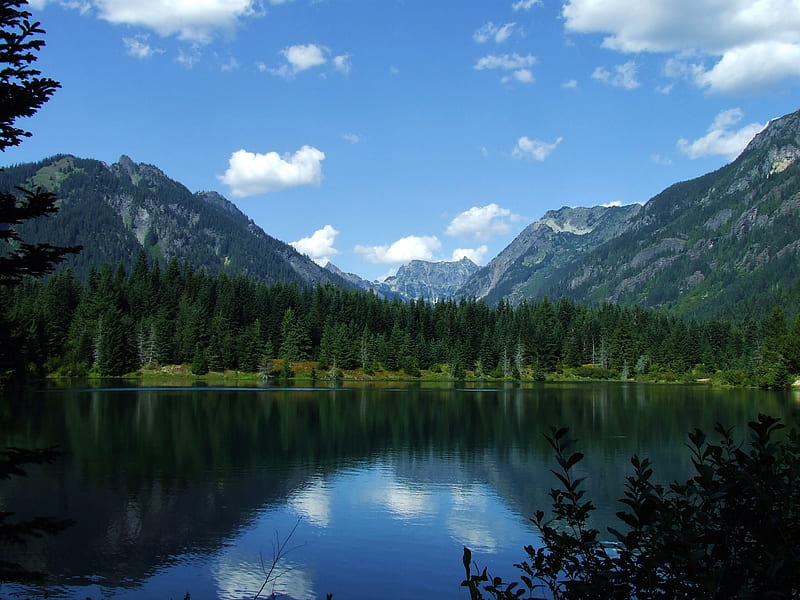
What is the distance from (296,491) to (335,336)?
127603mm

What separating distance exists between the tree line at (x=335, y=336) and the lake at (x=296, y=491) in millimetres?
71657

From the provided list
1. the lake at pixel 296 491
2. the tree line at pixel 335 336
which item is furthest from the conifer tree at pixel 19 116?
the tree line at pixel 335 336

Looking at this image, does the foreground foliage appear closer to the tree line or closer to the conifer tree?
the conifer tree

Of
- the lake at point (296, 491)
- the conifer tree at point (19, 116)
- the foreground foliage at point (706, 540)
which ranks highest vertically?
→ the conifer tree at point (19, 116)

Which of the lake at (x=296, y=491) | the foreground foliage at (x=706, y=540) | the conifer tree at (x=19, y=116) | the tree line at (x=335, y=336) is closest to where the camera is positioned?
the foreground foliage at (x=706, y=540)

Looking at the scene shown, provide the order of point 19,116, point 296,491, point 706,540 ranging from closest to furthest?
point 706,540
point 19,116
point 296,491

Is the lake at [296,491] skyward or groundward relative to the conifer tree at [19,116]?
groundward

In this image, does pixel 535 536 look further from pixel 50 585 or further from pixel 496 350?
pixel 496 350

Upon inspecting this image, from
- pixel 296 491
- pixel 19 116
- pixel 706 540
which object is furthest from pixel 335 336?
pixel 706 540

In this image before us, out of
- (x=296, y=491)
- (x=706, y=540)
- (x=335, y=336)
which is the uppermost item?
(x=335, y=336)

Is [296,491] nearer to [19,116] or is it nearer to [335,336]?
[19,116]

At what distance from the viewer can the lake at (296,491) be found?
22000mm

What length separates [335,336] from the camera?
162 meters

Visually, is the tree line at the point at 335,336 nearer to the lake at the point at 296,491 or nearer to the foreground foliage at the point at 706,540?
the lake at the point at 296,491
